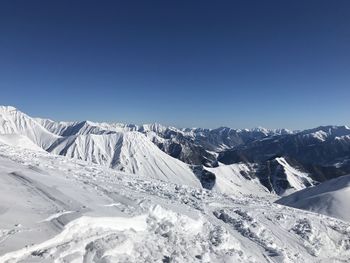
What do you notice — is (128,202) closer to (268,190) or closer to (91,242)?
(91,242)

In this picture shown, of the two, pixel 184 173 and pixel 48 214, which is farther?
pixel 184 173

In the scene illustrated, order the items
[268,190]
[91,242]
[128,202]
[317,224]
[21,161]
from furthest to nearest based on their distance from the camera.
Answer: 1. [268,190]
2. [21,161]
3. [317,224]
4. [128,202]
5. [91,242]

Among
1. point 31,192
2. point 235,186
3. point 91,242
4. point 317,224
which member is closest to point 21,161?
point 31,192

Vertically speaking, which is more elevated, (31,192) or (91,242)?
(31,192)

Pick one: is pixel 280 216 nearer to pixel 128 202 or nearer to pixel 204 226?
pixel 204 226

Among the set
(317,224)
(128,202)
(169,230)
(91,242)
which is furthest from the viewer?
(317,224)

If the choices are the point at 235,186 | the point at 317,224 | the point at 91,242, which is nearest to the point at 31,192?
the point at 91,242
